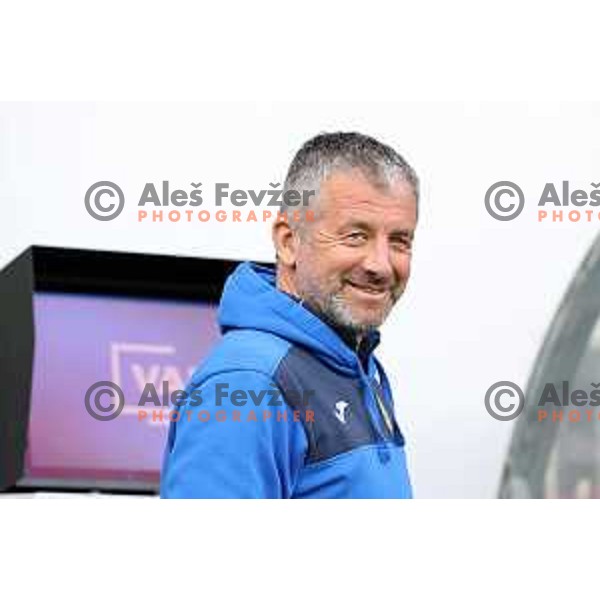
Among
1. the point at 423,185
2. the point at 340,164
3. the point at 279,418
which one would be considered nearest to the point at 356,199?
the point at 340,164

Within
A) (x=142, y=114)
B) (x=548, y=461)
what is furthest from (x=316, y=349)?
(x=548, y=461)

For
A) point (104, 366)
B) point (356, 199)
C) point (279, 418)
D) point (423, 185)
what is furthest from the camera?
point (423, 185)

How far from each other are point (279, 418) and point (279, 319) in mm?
129

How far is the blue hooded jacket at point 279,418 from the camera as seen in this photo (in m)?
1.28

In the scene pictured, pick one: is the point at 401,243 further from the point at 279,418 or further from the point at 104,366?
the point at 104,366

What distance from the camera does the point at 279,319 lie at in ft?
4.54

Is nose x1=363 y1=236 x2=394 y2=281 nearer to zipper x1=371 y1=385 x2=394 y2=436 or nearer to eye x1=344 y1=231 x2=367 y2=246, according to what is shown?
eye x1=344 y1=231 x2=367 y2=246

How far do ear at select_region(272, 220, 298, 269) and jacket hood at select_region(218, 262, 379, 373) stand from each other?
0.03 m

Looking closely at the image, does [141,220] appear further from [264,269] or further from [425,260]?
[264,269]

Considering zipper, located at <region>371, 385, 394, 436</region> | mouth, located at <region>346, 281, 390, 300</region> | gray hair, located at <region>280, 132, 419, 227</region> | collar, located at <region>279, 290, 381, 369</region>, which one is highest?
gray hair, located at <region>280, 132, 419, 227</region>

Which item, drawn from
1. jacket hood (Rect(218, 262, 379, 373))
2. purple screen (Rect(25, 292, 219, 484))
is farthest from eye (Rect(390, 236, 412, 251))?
purple screen (Rect(25, 292, 219, 484))

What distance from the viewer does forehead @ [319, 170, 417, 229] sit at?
1.41 meters

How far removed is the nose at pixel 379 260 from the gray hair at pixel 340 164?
2.3 inches

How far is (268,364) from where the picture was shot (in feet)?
4.38
